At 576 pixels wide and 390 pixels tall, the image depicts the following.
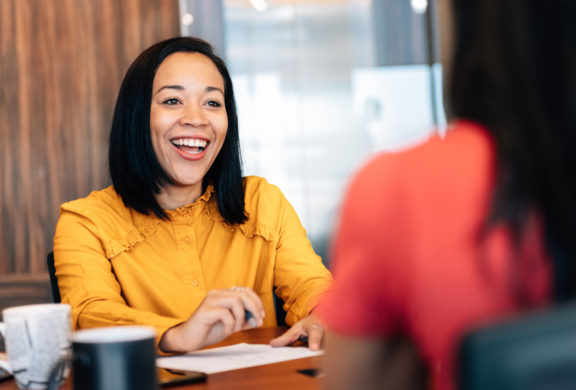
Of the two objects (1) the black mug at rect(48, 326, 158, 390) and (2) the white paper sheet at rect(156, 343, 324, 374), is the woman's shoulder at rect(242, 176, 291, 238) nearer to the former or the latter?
(2) the white paper sheet at rect(156, 343, 324, 374)

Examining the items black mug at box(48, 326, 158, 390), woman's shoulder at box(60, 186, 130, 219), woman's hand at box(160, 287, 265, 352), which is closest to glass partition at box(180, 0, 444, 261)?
woman's shoulder at box(60, 186, 130, 219)

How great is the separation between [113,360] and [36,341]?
0.26 meters

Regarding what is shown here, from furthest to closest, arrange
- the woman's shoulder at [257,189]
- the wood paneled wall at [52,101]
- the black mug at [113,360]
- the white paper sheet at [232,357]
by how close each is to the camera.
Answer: the wood paneled wall at [52,101] < the woman's shoulder at [257,189] < the white paper sheet at [232,357] < the black mug at [113,360]

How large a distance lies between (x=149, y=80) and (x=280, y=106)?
1398 millimetres

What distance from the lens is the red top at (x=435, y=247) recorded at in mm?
522

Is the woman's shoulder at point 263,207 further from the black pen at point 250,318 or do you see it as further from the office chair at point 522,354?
the office chair at point 522,354

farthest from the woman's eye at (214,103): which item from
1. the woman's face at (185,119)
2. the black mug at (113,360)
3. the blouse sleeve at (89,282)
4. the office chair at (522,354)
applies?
the office chair at (522,354)

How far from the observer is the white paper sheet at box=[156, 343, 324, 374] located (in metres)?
1.18

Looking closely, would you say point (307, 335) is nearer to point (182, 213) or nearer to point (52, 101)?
point (182, 213)

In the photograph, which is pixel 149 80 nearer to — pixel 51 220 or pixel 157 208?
pixel 157 208

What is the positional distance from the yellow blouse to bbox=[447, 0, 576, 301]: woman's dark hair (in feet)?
3.92

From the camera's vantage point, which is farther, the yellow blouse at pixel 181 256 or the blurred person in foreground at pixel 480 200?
the yellow blouse at pixel 181 256

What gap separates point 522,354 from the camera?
0.36 m

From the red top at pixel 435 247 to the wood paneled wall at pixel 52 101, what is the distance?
8.73 feet
